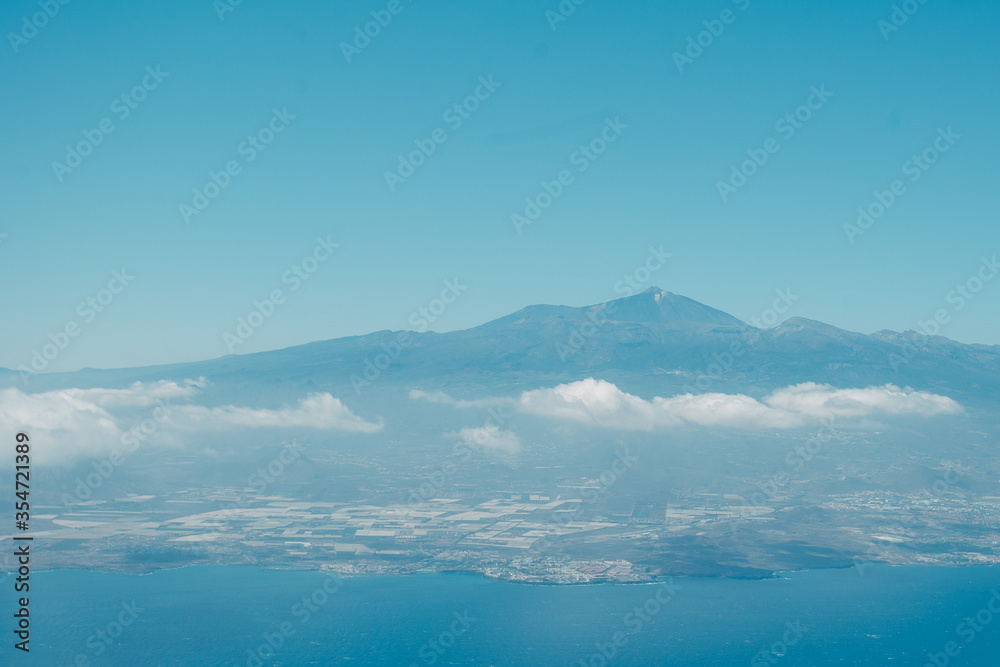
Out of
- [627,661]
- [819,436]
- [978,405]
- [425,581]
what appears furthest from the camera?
[978,405]

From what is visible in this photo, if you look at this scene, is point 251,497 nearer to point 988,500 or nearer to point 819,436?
point 988,500

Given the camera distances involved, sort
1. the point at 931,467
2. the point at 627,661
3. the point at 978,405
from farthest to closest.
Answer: the point at 978,405
the point at 931,467
the point at 627,661

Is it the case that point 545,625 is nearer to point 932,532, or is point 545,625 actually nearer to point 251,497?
point 932,532

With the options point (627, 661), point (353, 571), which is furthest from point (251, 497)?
point (627, 661)

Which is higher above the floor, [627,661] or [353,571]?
[353,571]

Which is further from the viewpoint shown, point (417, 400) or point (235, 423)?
point (417, 400)

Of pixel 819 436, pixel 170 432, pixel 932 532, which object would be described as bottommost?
pixel 932 532
